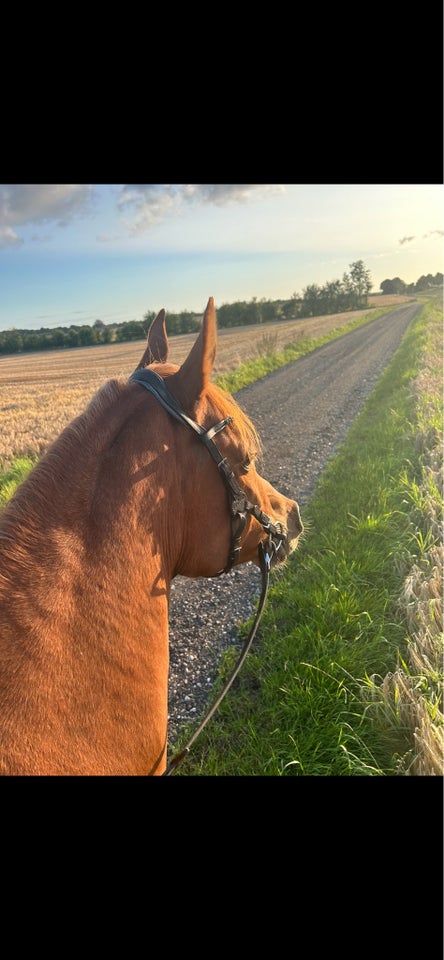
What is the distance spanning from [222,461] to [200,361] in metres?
0.42

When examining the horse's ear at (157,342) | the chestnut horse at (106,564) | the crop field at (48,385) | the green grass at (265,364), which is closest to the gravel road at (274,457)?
the green grass at (265,364)

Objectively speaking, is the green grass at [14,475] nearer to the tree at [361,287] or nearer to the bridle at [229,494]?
the bridle at [229,494]

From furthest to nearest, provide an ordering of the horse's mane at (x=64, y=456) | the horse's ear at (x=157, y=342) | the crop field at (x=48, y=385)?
1. the crop field at (x=48, y=385)
2. the horse's ear at (x=157, y=342)
3. the horse's mane at (x=64, y=456)

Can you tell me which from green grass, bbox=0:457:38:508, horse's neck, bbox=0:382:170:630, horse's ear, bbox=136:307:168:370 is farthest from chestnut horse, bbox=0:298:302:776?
green grass, bbox=0:457:38:508

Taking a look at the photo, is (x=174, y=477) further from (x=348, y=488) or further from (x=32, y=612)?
(x=348, y=488)

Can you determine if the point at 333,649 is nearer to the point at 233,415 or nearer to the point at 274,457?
the point at 233,415

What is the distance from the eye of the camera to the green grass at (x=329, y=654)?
9.54ft

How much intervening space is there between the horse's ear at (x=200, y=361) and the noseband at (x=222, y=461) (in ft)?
0.24

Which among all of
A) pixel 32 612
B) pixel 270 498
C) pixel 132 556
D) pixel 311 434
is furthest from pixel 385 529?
pixel 311 434

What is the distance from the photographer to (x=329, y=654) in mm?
3570

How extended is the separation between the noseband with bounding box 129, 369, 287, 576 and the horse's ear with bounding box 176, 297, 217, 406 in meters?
0.07

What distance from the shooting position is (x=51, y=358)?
13.8ft

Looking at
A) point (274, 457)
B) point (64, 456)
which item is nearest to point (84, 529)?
point (64, 456)

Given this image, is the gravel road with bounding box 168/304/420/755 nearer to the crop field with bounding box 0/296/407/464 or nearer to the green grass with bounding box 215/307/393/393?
the green grass with bounding box 215/307/393/393
